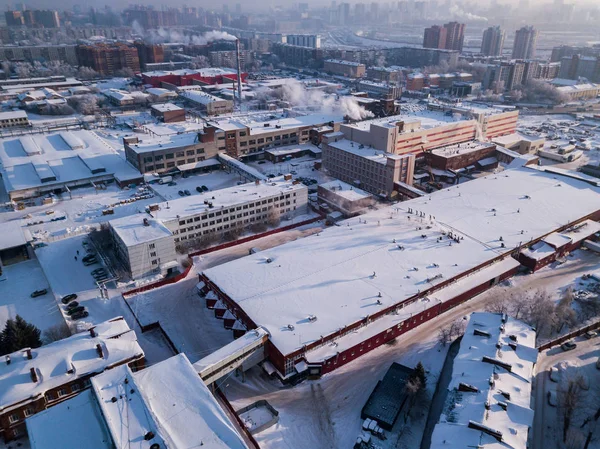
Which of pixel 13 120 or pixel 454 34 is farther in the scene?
pixel 454 34

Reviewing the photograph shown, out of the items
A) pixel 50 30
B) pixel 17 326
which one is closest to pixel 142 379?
pixel 17 326

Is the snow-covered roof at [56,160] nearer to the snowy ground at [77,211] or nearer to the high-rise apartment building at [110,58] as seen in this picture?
the snowy ground at [77,211]

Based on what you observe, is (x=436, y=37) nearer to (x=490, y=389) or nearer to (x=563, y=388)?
(x=563, y=388)

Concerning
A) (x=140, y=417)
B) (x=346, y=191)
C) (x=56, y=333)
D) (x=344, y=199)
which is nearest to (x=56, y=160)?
(x=56, y=333)

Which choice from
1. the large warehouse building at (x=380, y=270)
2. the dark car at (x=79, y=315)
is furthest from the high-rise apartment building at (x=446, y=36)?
the dark car at (x=79, y=315)

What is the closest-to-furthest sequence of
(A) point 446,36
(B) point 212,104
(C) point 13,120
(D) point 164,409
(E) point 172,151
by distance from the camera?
(D) point 164,409, (E) point 172,151, (C) point 13,120, (B) point 212,104, (A) point 446,36

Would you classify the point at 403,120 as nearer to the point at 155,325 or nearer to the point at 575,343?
the point at 575,343

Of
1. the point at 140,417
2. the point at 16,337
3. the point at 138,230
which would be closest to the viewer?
the point at 140,417
